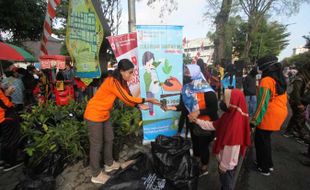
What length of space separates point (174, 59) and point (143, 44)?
68cm

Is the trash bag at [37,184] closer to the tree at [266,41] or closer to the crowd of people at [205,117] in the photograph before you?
the crowd of people at [205,117]

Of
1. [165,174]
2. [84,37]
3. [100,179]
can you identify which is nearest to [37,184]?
[100,179]

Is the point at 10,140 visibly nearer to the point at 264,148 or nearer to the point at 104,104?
the point at 104,104

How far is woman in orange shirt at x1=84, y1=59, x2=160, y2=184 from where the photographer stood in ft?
8.20

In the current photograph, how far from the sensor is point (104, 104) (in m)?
2.57

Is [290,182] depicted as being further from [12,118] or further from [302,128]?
[12,118]

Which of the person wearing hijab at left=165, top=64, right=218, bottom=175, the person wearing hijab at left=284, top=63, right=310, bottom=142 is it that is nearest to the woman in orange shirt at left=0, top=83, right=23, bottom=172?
the person wearing hijab at left=165, top=64, right=218, bottom=175

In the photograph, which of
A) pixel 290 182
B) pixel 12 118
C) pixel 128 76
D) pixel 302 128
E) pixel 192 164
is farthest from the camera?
pixel 302 128

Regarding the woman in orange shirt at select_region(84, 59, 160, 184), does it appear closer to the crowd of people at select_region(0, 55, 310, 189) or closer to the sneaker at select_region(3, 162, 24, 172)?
the crowd of people at select_region(0, 55, 310, 189)

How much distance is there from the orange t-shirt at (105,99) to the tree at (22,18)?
11009 millimetres

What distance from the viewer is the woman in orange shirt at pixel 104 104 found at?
98.3 inches

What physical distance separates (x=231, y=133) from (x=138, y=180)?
122cm

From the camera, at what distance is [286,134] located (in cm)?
490

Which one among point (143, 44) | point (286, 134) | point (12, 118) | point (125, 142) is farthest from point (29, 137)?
point (286, 134)
